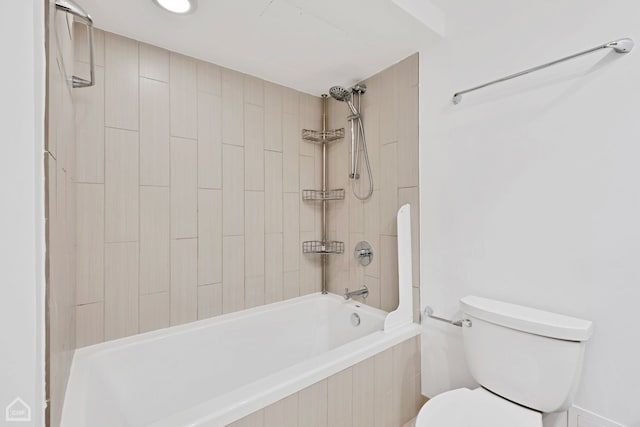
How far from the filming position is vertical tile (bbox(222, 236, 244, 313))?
1888 mm

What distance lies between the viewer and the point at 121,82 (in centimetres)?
155

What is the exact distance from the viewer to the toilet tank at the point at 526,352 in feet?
3.48

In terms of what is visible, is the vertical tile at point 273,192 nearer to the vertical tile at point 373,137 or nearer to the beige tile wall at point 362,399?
the vertical tile at point 373,137

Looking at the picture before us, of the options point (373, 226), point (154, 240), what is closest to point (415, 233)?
point (373, 226)

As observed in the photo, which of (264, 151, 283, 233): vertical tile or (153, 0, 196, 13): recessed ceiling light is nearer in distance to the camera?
(153, 0, 196, 13): recessed ceiling light

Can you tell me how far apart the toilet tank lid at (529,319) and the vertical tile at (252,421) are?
3.29 feet

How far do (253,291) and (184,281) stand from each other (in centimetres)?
47

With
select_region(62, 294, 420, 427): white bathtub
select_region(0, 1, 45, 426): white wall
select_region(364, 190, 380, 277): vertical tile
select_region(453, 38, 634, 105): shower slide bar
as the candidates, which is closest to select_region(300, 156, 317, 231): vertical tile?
select_region(364, 190, 380, 277): vertical tile

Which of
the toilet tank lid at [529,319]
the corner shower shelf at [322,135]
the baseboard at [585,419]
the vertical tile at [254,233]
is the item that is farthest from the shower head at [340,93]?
the baseboard at [585,419]

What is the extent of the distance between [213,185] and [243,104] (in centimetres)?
61

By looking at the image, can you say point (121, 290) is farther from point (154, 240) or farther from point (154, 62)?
point (154, 62)

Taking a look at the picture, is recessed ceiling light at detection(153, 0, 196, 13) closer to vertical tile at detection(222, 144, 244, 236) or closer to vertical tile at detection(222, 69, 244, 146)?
vertical tile at detection(222, 69, 244, 146)

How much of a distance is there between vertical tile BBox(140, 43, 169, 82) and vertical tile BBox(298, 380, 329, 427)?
1831 mm

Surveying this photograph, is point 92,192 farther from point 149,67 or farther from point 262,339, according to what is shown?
point 262,339
